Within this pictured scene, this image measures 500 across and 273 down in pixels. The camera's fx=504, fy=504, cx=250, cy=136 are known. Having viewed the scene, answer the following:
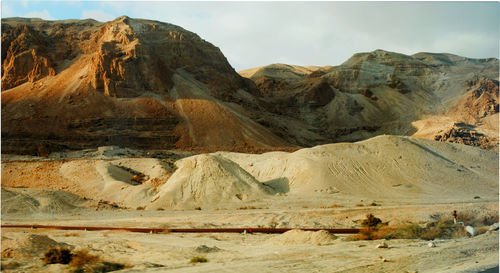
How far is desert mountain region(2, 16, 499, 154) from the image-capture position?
198 ft

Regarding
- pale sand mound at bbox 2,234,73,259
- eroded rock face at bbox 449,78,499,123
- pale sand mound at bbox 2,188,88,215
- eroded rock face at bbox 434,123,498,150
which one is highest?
eroded rock face at bbox 449,78,499,123

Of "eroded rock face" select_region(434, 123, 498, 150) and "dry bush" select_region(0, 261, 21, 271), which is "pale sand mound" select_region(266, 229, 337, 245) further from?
"eroded rock face" select_region(434, 123, 498, 150)

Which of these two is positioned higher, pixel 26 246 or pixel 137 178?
pixel 26 246

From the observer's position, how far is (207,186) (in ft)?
104

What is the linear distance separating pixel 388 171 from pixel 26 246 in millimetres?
27394

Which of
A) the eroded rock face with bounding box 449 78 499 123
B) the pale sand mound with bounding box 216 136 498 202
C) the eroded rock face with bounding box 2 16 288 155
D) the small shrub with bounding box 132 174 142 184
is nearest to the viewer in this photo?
the pale sand mound with bounding box 216 136 498 202

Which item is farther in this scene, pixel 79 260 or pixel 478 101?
pixel 478 101

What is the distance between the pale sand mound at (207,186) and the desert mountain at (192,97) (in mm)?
24291

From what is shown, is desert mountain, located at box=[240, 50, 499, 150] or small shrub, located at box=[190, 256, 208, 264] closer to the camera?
small shrub, located at box=[190, 256, 208, 264]

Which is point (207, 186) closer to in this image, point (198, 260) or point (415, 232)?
point (415, 232)

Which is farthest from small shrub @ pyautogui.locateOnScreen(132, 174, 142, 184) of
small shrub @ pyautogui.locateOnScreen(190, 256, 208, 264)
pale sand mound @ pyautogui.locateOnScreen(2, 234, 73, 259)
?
small shrub @ pyautogui.locateOnScreen(190, 256, 208, 264)

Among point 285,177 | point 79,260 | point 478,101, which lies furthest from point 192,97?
point 79,260

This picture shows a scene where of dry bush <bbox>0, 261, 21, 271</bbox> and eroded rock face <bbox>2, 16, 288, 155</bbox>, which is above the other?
eroded rock face <bbox>2, 16, 288, 155</bbox>

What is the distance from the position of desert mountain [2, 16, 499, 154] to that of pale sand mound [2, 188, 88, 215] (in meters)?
24.3
